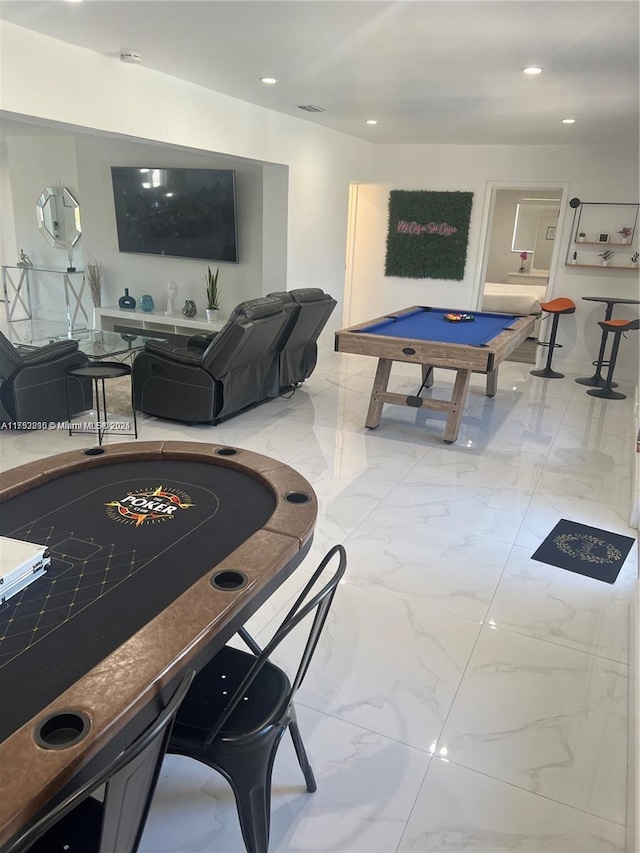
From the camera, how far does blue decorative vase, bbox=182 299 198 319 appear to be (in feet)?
23.5

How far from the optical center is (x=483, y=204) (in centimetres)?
742

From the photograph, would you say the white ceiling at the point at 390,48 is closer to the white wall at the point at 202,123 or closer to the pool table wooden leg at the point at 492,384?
the white wall at the point at 202,123

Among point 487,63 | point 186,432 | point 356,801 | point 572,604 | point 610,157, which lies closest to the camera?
point 356,801

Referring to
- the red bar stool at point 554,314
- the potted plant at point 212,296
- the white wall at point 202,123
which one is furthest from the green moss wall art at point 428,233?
the potted plant at point 212,296

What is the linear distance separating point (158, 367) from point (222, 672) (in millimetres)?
3620

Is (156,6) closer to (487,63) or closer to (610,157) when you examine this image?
(487,63)

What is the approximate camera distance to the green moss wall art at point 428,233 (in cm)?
755

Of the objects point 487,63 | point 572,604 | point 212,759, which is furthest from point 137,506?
point 487,63

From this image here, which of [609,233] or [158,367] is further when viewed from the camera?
[609,233]

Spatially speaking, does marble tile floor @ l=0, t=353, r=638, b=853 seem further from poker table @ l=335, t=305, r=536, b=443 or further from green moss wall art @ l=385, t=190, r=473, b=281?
green moss wall art @ l=385, t=190, r=473, b=281

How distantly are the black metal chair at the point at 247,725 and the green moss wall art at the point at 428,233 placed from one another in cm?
681

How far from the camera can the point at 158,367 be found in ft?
16.2

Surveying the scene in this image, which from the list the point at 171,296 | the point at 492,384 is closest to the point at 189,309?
the point at 171,296

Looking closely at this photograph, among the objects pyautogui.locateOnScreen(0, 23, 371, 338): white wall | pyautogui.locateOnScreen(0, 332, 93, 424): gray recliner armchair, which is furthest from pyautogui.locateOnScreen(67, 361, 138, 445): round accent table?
pyautogui.locateOnScreen(0, 23, 371, 338): white wall
